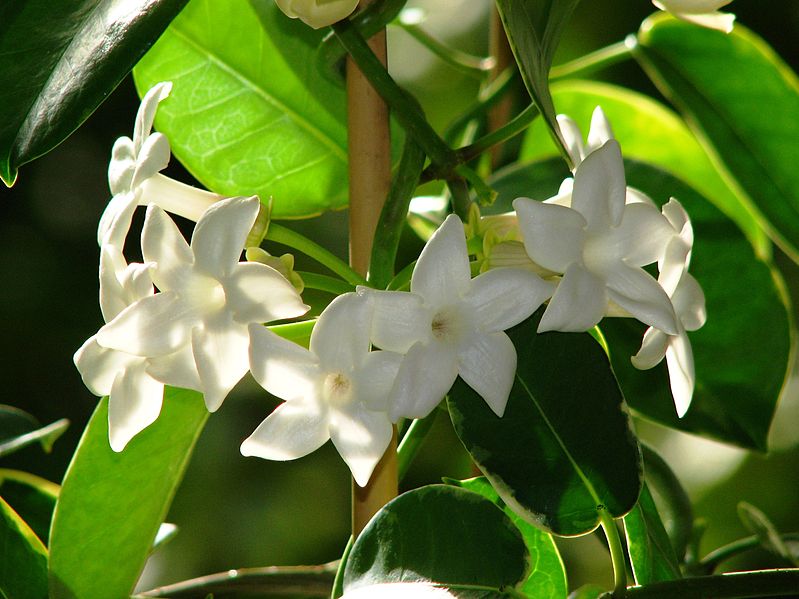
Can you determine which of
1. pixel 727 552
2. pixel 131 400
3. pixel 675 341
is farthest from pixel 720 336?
pixel 131 400

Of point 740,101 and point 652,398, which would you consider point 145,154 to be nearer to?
point 652,398

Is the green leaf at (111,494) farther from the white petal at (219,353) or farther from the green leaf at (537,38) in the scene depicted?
the green leaf at (537,38)

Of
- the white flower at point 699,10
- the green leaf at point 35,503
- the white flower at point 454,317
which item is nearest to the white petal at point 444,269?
the white flower at point 454,317

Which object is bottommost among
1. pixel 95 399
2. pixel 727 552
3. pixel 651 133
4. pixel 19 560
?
pixel 95 399

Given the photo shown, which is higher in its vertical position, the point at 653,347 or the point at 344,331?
the point at 344,331

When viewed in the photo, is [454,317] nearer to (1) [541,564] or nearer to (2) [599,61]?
(1) [541,564]
